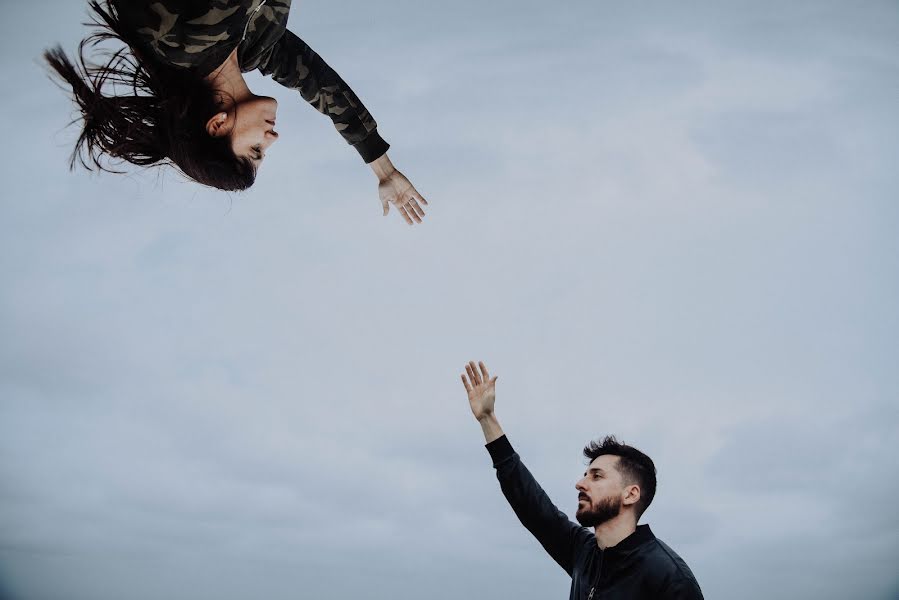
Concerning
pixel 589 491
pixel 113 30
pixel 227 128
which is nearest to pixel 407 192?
pixel 227 128

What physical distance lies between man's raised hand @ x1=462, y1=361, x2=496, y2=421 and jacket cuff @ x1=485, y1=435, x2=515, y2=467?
0.20 m

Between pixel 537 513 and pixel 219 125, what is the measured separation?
334 centimetres

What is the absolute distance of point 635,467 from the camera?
5176 millimetres

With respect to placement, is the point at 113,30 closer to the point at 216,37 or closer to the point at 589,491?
the point at 216,37

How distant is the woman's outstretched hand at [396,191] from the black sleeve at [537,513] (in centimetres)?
188

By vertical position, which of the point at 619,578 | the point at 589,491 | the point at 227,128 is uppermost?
the point at 227,128

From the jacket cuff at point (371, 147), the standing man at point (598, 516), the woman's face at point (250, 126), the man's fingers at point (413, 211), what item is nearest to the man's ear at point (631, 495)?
the standing man at point (598, 516)

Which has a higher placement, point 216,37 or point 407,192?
point 407,192

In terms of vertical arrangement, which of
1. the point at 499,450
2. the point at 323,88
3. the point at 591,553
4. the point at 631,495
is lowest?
the point at 591,553

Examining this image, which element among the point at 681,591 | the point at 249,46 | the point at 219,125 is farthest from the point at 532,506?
the point at 249,46

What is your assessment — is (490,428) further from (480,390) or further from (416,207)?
(416,207)

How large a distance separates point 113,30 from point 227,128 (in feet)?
2.04

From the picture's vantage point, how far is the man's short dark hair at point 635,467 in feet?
16.6

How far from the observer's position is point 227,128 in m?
Answer: 3.13
